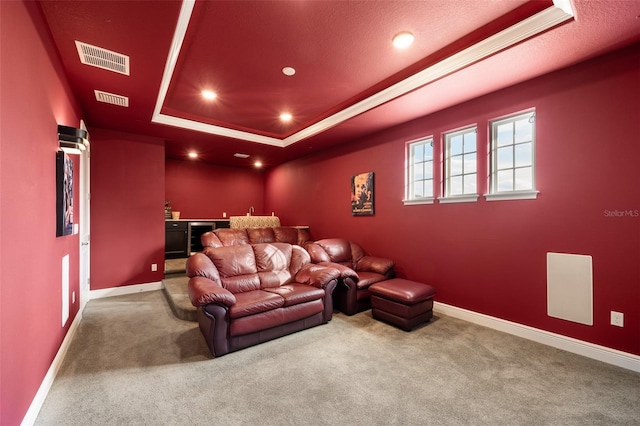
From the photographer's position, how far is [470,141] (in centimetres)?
357

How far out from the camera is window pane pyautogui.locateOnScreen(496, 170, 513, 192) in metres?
3.19

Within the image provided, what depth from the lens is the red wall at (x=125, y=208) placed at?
4.40 metres

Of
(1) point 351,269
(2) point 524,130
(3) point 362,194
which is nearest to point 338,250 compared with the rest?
(1) point 351,269

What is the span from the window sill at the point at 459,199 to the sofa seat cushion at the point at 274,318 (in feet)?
6.92

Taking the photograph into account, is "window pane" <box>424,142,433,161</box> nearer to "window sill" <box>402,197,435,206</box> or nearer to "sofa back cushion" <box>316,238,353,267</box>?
"window sill" <box>402,197,435,206</box>

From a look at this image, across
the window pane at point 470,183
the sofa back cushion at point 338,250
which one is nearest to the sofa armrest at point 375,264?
the sofa back cushion at point 338,250

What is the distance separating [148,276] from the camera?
15.9 feet

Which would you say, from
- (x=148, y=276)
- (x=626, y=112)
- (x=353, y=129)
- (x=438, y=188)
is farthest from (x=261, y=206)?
(x=626, y=112)

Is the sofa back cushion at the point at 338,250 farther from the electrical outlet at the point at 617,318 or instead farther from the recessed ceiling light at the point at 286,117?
the electrical outlet at the point at 617,318

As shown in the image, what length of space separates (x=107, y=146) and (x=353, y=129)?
4019 millimetres

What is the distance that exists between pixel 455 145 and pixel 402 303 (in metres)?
2.23

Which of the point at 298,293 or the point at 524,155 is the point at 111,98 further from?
the point at 524,155

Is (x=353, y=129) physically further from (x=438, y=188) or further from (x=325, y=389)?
(x=325, y=389)

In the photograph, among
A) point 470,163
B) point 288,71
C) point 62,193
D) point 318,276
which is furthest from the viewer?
point 470,163
